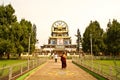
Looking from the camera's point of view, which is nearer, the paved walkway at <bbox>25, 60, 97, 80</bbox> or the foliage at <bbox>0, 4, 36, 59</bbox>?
the paved walkway at <bbox>25, 60, 97, 80</bbox>

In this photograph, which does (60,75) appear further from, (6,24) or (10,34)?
(6,24)

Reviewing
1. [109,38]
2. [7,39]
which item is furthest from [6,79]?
[109,38]

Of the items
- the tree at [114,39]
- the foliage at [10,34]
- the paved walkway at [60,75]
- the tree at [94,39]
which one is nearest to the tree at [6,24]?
the foliage at [10,34]

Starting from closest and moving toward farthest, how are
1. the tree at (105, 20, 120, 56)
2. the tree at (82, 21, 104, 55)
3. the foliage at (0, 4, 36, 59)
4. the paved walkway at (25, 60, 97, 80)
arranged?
the paved walkway at (25, 60, 97, 80) → the foliage at (0, 4, 36, 59) → the tree at (105, 20, 120, 56) → the tree at (82, 21, 104, 55)

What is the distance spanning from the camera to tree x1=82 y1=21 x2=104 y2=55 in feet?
206

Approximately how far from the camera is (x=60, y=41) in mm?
95062

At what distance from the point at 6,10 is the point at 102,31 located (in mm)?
32179

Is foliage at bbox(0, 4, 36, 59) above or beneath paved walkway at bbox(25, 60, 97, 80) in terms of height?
above

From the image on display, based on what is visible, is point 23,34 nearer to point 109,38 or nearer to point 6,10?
point 6,10

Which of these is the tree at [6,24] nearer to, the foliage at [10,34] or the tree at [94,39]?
the foliage at [10,34]

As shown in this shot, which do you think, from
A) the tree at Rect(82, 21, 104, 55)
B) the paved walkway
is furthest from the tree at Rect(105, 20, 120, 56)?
the paved walkway

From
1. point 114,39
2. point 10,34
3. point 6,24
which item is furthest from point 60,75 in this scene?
point 114,39

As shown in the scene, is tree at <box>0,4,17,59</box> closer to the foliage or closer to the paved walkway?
the foliage

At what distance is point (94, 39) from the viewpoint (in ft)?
208
